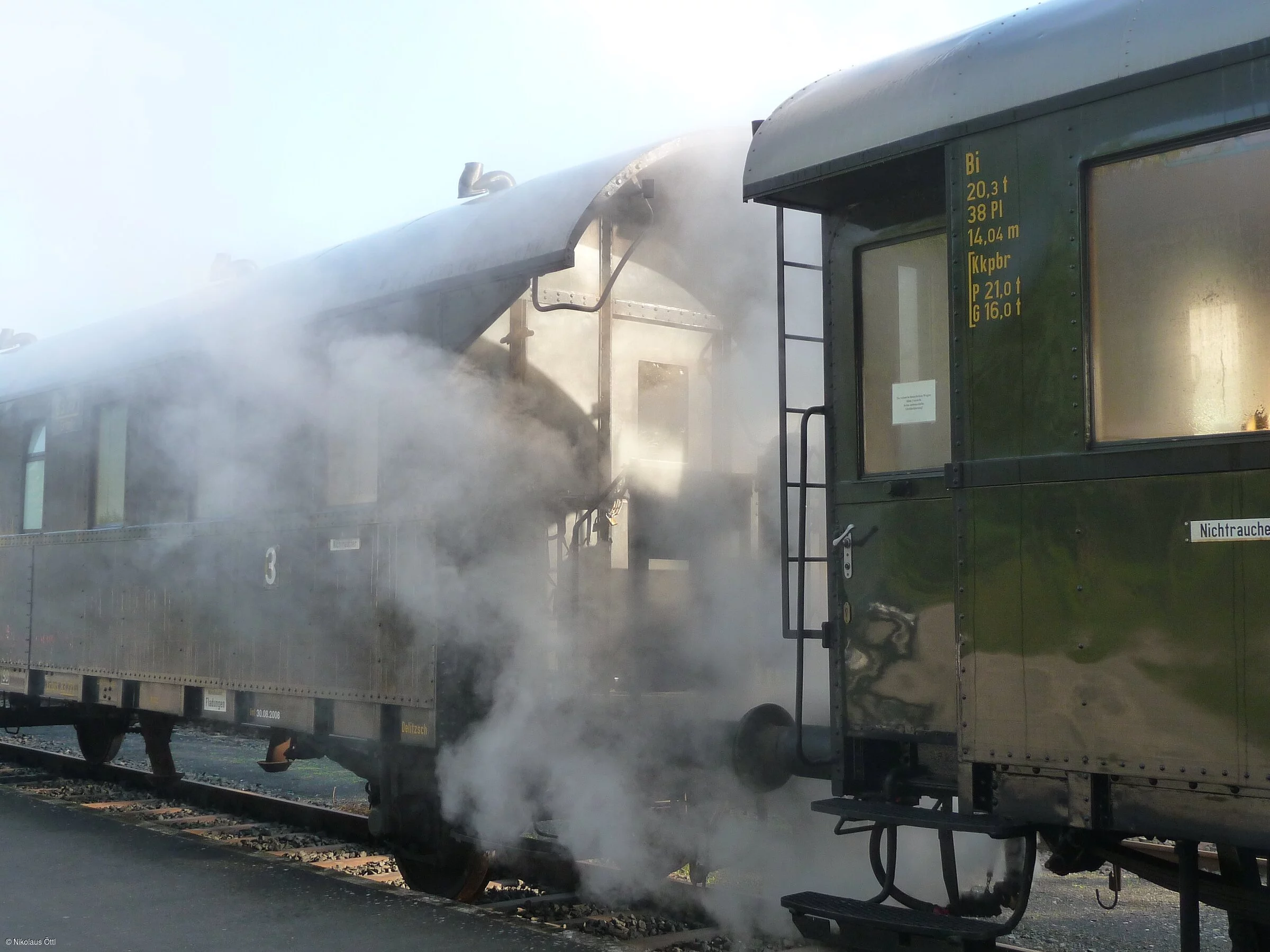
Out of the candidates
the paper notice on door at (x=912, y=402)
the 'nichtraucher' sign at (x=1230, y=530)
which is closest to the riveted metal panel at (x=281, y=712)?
the paper notice on door at (x=912, y=402)

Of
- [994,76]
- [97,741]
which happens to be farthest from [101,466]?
[994,76]

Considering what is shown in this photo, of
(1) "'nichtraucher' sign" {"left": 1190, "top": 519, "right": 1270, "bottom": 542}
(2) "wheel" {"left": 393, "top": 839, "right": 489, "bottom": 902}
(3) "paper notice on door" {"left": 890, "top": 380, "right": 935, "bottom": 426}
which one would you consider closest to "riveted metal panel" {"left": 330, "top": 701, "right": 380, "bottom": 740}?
(2) "wheel" {"left": 393, "top": 839, "right": 489, "bottom": 902}

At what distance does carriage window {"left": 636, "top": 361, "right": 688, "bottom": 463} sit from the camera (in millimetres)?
6191

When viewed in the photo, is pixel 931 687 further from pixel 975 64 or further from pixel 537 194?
pixel 537 194

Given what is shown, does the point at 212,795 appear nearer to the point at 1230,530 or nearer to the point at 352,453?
the point at 352,453

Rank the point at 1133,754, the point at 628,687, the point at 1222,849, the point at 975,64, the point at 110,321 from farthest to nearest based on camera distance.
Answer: the point at 110,321 < the point at 628,687 < the point at 975,64 < the point at 1222,849 < the point at 1133,754

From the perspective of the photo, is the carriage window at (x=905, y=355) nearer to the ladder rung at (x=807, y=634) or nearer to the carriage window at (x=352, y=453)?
the ladder rung at (x=807, y=634)

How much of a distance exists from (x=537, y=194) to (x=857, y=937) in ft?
11.7

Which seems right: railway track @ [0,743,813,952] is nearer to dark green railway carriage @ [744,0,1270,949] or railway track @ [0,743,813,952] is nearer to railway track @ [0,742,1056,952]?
railway track @ [0,742,1056,952]

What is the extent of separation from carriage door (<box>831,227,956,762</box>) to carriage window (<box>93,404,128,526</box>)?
5847mm

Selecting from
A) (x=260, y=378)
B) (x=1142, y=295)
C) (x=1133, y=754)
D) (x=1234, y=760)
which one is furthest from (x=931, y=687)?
(x=260, y=378)

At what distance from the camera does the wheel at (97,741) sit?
10.9 metres

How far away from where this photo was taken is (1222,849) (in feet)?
12.6

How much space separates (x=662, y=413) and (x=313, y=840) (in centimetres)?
372
